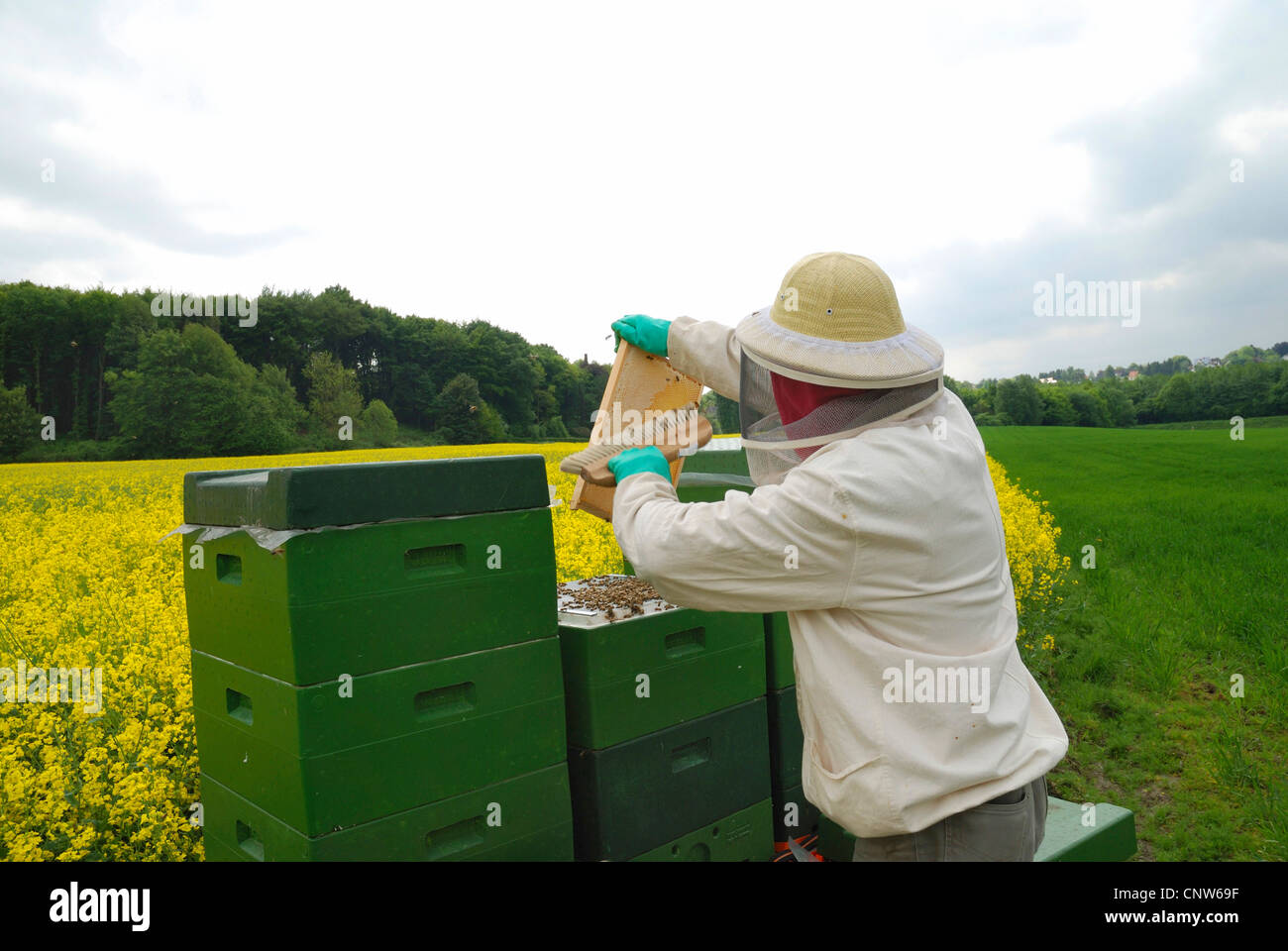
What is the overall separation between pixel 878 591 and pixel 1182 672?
6691mm

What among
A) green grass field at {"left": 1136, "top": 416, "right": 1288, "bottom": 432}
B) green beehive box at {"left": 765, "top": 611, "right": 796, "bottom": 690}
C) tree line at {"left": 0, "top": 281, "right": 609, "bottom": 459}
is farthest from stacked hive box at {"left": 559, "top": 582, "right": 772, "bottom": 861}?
green grass field at {"left": 1136, "top": 416, "right": 1288, "bottom": 432}

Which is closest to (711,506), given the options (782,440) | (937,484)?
(782,440)

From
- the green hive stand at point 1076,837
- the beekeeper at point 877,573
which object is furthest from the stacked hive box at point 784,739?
the beekeeper at point 877,573

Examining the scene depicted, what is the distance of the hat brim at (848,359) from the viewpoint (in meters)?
1.98

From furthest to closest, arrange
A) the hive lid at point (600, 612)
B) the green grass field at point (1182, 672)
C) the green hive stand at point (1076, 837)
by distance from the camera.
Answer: the green grass field at point (1182, 672) → the green hive stand at point (1076, 837) → the hive lid at point (600, 612)

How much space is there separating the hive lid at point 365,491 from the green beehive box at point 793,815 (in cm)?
201

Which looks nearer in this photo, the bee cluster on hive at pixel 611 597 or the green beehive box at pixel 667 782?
the green beehive box at pixel 667 782

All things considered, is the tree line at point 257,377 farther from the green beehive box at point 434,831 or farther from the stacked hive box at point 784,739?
the green beehive box at point 434,831

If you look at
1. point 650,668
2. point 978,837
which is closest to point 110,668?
point 650,668

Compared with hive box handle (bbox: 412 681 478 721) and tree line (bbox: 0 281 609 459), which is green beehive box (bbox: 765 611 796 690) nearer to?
hive box handle (bbox: 412 681 478 721)

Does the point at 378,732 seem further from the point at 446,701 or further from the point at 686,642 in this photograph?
the point at 686,642

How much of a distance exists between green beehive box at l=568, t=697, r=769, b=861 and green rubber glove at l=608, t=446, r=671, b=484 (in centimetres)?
114

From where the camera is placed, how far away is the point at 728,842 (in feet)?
11.0

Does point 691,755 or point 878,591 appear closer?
point 878,591
